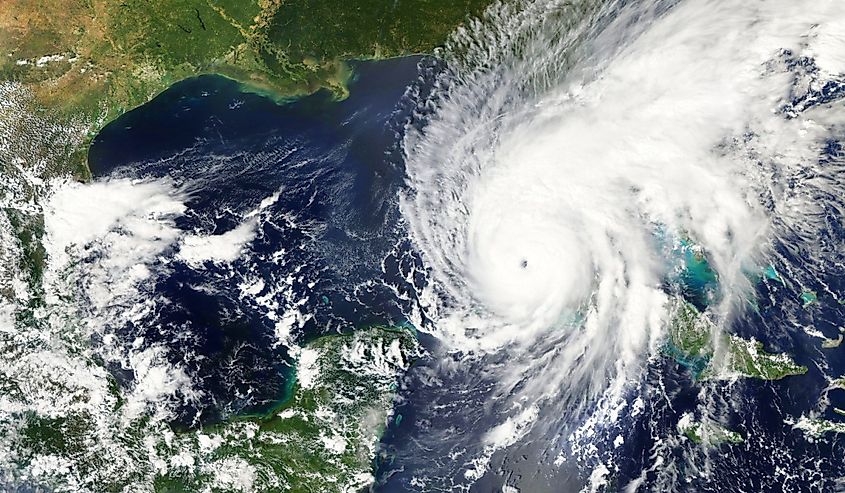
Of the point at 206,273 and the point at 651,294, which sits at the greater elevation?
the point at 206,273

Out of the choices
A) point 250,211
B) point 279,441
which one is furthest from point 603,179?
point 279,441

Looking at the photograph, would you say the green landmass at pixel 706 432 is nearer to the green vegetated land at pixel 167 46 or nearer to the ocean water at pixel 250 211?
the ocean water at pixel 250 211

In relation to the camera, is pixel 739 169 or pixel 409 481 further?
pixel 409 481

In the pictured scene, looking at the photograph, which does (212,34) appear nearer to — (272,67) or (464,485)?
(272,67)

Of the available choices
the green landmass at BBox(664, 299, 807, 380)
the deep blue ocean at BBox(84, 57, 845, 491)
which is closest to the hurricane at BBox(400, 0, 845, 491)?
the green landmass at BBox(664, 299, 807, 380)

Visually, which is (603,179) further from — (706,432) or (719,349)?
(706,432)

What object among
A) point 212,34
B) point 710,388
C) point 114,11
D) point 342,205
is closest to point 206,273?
point 342,205

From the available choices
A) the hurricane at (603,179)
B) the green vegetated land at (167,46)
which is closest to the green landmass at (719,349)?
the hurricane at (603,179)
